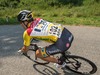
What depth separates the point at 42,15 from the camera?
1504 centimetres

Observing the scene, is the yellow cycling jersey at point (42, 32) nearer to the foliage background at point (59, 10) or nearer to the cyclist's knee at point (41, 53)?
the cyclist's knee at point (41, 53)

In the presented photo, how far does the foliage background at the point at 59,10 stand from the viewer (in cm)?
1273

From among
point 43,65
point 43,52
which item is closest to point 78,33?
point 43,65

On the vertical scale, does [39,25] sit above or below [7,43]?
above

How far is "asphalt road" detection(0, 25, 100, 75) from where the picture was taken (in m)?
6.68

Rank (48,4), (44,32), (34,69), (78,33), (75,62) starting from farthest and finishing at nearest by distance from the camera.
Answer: (48,4)
(78,33)
(34,69)
(75,62)
(44,32)

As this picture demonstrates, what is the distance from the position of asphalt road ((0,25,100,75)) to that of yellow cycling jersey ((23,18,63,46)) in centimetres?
119

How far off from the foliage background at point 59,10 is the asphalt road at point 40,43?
5.46ft

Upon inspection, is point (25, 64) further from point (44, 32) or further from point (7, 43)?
point (7, 43)

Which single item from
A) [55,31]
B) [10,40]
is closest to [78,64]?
[55,31]

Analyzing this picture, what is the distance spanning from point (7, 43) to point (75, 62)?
3.84m

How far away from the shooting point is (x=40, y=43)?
8.95m

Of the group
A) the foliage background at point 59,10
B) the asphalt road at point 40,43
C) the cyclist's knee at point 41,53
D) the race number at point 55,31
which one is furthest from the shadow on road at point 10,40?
the race number at point 55,31

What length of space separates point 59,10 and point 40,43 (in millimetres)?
7684
